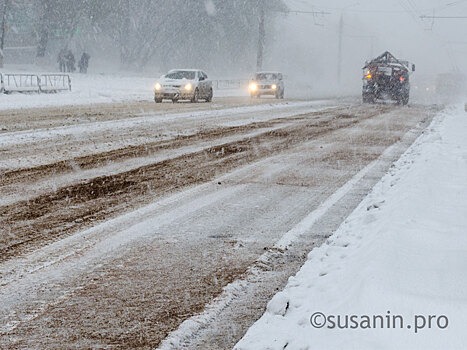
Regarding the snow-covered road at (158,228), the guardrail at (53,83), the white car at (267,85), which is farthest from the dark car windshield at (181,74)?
the snow-covered road at (158,228)

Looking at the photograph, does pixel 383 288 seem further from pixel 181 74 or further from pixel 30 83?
pixel 30 83

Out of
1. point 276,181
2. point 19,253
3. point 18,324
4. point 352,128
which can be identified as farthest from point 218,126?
point 18,324

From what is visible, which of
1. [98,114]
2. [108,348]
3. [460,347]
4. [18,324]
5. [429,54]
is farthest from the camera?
[429,54]

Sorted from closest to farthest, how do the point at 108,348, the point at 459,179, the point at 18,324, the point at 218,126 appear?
the point at 108,348
the point at 18,324
the point at 459,179
the point at 218,126

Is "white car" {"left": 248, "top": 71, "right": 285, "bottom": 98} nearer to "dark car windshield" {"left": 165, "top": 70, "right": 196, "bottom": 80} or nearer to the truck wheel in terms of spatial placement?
the truck wheel

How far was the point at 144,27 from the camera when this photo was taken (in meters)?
58.5

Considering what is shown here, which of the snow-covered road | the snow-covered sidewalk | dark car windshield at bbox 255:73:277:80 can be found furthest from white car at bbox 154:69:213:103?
the snow-covered sidewalk

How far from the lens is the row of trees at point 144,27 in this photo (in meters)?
52.5

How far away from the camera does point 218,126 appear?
15992mm

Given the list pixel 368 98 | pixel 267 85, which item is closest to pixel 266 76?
pixel 267 85

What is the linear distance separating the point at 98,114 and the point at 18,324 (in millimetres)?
15710

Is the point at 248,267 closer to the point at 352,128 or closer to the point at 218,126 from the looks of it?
the point at 218,126

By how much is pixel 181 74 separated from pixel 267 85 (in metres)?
9.29

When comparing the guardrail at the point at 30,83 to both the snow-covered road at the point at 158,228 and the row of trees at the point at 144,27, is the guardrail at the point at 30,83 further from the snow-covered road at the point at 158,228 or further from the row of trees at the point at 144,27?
the row of trees at the point at 144,27
